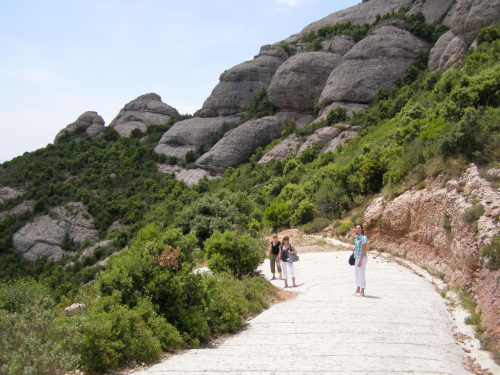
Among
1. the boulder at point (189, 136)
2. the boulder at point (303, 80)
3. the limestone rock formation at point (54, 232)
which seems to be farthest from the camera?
the boulder at point (189, 136)

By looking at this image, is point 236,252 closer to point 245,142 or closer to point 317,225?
point 317,225

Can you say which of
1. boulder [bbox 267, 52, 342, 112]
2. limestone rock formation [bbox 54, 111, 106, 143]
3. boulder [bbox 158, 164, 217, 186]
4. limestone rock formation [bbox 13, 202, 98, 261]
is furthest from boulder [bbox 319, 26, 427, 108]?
limestone rock formation [bbox 54, 111, 106, 143]

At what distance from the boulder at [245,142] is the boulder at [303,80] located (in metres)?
1.95

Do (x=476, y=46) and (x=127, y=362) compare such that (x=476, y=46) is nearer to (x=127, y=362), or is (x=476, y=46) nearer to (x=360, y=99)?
(x=360, y=99)

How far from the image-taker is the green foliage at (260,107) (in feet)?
186

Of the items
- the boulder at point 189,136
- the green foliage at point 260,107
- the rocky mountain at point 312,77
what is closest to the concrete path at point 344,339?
the rocky mountain at point 312,77

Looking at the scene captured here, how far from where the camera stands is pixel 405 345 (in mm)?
6230

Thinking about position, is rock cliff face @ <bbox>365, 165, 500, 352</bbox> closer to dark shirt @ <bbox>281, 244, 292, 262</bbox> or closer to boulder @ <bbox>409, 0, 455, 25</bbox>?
dark shirt @ <bbox>281, 244, 292, 262</bbox>

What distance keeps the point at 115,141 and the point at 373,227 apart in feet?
201

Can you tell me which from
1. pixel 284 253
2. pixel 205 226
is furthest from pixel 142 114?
pixel 284 253

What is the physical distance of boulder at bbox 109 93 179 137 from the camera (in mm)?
73188

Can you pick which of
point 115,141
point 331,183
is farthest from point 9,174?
point 331,183

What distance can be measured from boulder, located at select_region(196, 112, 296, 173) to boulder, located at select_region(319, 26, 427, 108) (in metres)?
7.10

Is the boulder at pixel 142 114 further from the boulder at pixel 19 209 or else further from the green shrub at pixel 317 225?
the green shrub at pixel 317 225
